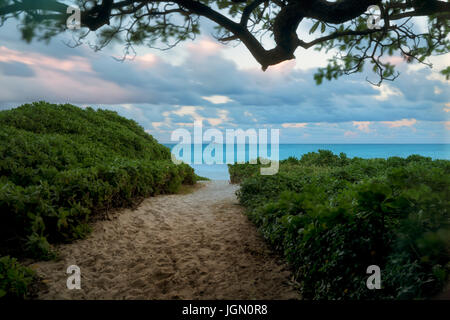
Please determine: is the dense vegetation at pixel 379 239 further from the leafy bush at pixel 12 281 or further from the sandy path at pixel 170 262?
the leafy bush at pixel 12 281

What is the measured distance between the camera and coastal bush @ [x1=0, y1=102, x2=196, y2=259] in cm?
495

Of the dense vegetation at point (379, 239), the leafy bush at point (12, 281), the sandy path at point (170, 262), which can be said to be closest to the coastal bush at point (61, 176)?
the sandy path at point (170, 262)

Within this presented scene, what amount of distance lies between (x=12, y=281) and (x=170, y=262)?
2.03m

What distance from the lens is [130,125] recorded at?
14.3 metres

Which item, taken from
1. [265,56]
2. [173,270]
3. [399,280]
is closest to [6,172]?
[173,270]

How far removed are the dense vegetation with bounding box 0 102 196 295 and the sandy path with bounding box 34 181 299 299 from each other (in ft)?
1.33

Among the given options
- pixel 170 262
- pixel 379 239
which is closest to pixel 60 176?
pixel 170 262

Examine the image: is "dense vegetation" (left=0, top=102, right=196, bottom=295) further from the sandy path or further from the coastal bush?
the sandy path

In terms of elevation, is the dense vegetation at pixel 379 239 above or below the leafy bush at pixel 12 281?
above

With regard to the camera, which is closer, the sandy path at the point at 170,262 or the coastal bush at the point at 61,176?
the sandy path at the point at 170,262

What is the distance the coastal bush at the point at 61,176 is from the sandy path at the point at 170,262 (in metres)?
0.42

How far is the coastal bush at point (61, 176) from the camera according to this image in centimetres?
495

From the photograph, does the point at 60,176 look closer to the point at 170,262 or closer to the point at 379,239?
the point at 170,262

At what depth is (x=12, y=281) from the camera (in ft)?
12.1
